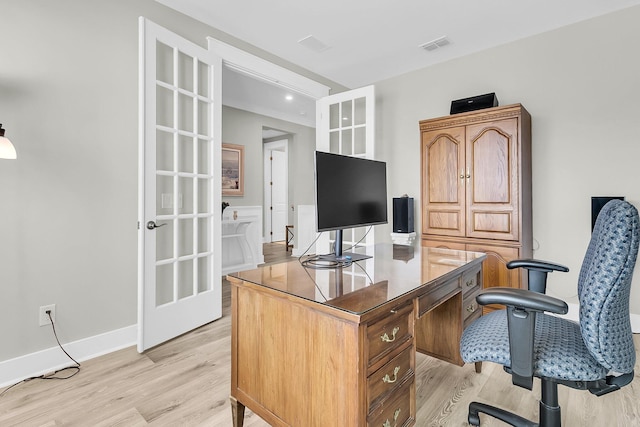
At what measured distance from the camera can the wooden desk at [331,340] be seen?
3.45 feet

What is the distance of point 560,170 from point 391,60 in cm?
206

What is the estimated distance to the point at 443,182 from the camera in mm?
3160

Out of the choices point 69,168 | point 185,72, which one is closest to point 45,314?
point 69,168

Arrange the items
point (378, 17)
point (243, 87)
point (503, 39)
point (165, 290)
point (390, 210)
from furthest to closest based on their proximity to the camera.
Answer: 1. point (243, 87)
2. point (390, 210)
3. point (503, 39)
4. point (378, 17)
5. point (165, 290)

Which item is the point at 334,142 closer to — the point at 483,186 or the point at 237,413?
the point at 483,186

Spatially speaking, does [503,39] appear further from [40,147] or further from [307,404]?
[40,147]

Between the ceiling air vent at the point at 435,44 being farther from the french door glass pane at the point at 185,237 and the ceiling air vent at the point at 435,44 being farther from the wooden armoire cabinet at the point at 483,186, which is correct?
the french door glass pane at the point at 185,237

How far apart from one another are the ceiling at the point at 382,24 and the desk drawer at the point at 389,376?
2651 millimetres

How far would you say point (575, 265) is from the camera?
9.46ft

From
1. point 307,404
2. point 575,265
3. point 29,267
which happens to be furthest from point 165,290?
point 575,265

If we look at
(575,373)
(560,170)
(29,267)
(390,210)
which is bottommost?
(575,373)

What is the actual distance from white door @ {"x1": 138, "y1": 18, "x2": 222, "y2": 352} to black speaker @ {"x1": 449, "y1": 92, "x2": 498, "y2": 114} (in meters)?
2.28

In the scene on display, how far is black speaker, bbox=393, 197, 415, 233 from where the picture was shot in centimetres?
356

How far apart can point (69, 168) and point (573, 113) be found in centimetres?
404
